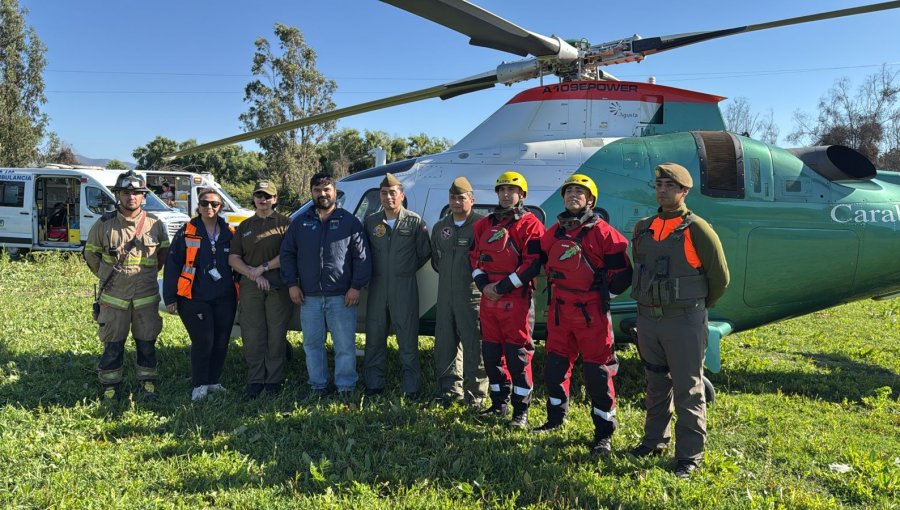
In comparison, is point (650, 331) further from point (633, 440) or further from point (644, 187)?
point (644, 187)

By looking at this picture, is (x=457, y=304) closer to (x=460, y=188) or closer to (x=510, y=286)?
(x=510, y=286)

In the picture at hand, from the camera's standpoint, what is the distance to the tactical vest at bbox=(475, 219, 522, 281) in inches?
171

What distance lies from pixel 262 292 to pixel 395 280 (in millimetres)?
1287

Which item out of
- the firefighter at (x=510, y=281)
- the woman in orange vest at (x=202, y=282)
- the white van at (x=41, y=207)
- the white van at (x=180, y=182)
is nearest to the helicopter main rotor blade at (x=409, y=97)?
the woman in orange vest at (x=202, y=282)

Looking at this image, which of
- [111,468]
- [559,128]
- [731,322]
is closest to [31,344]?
[111,468]

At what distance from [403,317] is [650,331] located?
218 cm

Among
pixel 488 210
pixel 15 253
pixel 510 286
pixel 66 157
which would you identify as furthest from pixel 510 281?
pixel 66 157

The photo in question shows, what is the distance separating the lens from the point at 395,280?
5.01 m

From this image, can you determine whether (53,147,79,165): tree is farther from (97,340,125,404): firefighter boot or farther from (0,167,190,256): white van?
(97,340,125,404): firefighter boot

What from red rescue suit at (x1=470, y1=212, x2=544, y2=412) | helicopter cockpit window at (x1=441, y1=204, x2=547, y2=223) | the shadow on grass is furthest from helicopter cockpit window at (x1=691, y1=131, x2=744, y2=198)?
the shadow on grass

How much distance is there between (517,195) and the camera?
4.46 meters

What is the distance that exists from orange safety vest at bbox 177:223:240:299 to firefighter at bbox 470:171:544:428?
2558mm

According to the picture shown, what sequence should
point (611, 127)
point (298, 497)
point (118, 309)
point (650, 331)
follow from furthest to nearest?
1. point (611, 127)
2. point (118, 309)
3. point (650, 331)
4. point (298, 497)

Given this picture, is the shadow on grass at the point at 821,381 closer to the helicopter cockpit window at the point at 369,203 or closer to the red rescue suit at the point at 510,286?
the red rescue suit at the point at 510,286
